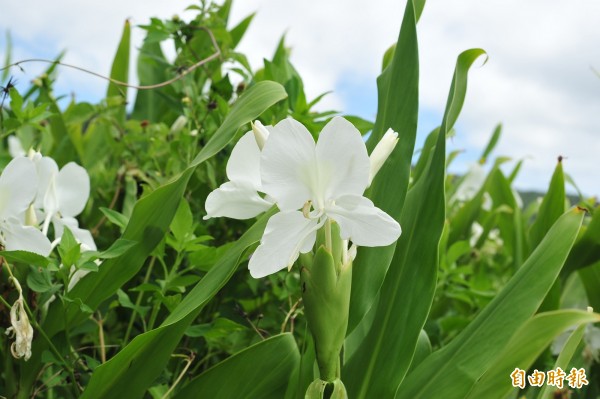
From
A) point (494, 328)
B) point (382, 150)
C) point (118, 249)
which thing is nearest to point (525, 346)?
point (494, 328)

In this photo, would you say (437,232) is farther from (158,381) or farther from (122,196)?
(122,196)

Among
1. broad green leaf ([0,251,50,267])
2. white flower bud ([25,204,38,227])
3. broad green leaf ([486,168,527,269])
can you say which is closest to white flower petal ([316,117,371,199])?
broad green leaf ([0,251,50,267])

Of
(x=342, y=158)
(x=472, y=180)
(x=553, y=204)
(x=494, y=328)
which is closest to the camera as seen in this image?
(x=342, y=158)

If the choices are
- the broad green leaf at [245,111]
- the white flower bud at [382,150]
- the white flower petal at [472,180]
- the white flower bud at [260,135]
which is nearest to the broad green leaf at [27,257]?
the broad green leaf at [245,111]

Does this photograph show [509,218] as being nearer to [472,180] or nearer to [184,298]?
[472,180]

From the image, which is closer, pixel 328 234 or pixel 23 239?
pixel 328 234

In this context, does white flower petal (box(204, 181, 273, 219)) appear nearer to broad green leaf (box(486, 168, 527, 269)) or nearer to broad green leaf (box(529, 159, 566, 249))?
broad green leaf (box(529, 159, 566, 249))

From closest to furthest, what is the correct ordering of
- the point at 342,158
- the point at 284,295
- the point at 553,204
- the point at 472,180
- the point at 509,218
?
the point at 342,158, the point at 284,295, the point at 553,204, the point at 509,218, the point at 472,180

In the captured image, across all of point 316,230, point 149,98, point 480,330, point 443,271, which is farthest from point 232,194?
point 149,98
